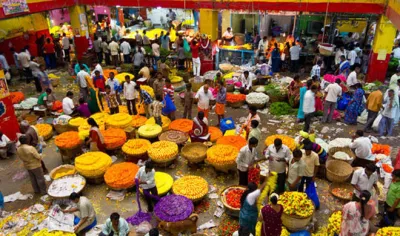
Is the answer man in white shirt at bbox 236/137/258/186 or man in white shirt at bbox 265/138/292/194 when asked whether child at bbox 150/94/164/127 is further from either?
man in white shirt at bbox 265/138/292/194

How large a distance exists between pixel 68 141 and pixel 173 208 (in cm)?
434

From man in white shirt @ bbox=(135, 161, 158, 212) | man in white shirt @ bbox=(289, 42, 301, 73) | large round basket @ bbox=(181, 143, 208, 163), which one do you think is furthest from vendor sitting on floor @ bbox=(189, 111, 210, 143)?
man in white shirt @ bbox=(289, 42, 301, 73)

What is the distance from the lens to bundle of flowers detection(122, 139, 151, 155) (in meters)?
9.30

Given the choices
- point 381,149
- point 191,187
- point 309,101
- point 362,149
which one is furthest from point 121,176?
point 381,149

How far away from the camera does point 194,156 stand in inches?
358

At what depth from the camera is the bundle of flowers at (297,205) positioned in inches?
251

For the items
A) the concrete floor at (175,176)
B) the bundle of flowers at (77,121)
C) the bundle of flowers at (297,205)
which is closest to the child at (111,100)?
the bundle of flowers at (77,121)

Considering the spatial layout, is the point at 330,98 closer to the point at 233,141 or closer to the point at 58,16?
the point at 233,141

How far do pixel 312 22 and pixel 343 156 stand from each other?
1380cm

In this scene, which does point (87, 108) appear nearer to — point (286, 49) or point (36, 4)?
point (36, 4)

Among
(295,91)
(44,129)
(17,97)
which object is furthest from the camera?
(17,97)

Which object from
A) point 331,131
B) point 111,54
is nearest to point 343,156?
point 331,131

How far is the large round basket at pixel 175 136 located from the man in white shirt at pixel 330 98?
5123 millimetres

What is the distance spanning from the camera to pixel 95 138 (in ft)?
30.2
